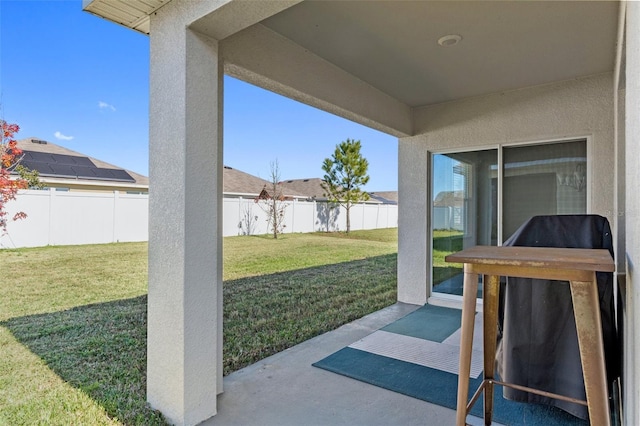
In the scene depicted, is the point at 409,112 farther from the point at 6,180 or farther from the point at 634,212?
the point at 6,180

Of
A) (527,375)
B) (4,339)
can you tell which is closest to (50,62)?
(4,339)

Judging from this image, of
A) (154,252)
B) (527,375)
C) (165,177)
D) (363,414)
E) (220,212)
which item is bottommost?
(363,414)

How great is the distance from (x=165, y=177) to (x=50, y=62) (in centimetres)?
1522

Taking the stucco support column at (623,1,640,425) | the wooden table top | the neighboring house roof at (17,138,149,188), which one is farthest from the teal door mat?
the neighboring house roof at (17,138,149,188)

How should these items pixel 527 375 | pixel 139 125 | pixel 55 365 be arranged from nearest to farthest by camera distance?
pixel 527 375 → pixel 55 365 → pixel 139 125

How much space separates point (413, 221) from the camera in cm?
540

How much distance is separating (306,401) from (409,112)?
424 centimetres

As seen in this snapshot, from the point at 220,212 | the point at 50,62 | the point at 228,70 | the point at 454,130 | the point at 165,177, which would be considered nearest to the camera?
the point at 165,177

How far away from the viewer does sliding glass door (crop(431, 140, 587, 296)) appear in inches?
169

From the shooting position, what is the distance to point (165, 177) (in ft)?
7.63

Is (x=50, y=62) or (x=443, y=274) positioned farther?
(x=50, y=62)

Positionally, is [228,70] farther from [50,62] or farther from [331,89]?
[50,62]

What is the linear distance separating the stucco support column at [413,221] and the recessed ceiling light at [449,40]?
218 cm

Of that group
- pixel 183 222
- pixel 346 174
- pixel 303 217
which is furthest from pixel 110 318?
pixel 346 174
